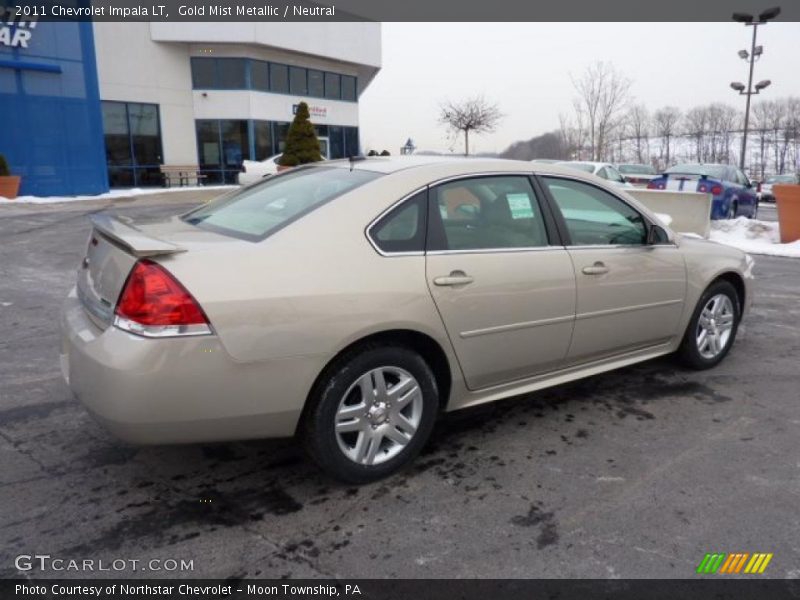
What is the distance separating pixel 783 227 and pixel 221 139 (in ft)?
78.6

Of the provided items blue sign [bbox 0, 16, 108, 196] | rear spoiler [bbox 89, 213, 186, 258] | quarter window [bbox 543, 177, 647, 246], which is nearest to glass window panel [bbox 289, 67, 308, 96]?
blue sign [bbox 0, 16, 108, 196]

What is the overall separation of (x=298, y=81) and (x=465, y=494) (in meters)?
31.1

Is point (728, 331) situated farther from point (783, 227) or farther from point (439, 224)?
point (783, 227)

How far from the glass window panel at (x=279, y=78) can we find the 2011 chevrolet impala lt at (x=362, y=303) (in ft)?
92.4

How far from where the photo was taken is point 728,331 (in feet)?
15.7

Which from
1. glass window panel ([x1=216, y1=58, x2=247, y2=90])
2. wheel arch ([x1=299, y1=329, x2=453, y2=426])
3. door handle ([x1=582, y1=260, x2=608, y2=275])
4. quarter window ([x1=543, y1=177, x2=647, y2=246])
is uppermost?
glass window panel ([x1=216, y1=58, x2=247, y2=90])

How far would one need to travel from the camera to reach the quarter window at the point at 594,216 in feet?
12.3

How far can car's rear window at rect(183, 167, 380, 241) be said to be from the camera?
3.04 meters

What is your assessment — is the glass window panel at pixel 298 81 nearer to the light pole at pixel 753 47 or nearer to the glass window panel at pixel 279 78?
the glass window panel at pixel 279 78

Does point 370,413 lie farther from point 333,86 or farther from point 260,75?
point 333,86

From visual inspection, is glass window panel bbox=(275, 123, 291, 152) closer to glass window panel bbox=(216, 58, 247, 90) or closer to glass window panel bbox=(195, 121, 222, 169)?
glass window panel bbox=(216, 58, 247, 90)

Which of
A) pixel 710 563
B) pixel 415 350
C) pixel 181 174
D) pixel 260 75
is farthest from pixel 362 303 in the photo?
pixel 260 75

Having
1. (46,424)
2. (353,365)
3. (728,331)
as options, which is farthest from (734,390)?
(46,424)

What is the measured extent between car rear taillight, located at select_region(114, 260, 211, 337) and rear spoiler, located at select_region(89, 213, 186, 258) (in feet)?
0.29
